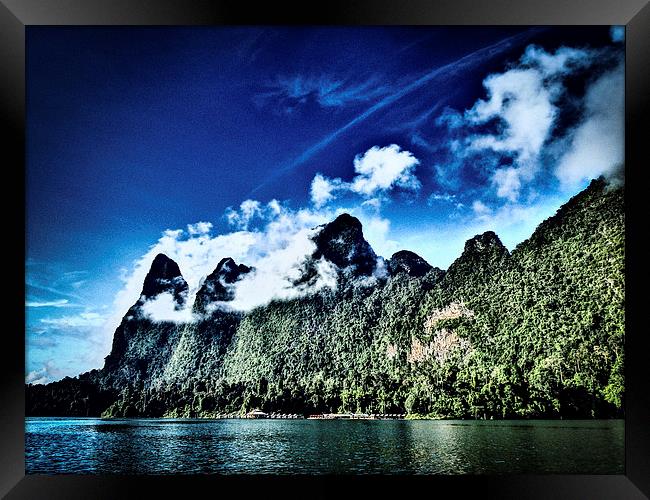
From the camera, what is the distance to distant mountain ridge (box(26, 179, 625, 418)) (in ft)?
34.2

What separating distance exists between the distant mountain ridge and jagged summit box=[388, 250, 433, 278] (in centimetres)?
12

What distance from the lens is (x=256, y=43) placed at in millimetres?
7957

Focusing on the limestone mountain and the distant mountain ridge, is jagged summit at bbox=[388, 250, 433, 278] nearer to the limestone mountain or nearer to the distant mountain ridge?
the limestone mountain

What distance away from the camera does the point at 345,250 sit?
73.9ft

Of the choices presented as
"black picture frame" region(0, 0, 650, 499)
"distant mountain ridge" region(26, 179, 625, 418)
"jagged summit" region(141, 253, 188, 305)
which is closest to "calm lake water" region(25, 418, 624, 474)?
"distant mountain ridge" region(26, 179, 625, 418)

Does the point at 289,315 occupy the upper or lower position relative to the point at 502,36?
lower

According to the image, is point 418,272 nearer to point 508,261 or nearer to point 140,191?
point 508,261

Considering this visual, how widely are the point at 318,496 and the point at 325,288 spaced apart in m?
19.6

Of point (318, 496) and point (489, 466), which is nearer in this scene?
point (318, 496)

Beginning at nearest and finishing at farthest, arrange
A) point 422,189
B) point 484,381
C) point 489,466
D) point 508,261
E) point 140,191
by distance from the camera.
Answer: point 489,466 < point 140,191 < point 422,189 < point 484,381 < point 508,261
